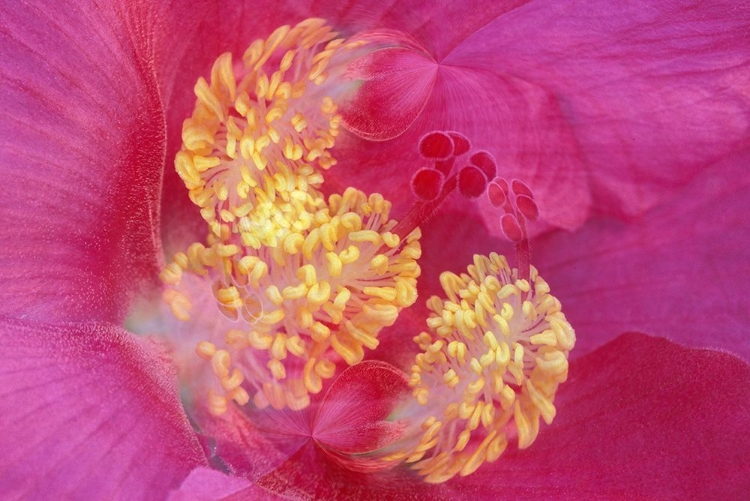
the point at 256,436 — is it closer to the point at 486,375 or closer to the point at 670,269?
the point at 486,375

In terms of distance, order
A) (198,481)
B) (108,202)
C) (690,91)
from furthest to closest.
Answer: (690,91) → (108,202) → (198,481)

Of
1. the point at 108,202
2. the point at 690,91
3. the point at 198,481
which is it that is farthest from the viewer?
the point at 690,91

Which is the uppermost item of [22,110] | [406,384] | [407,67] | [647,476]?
[22,110]

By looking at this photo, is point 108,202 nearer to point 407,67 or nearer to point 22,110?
point 22,110

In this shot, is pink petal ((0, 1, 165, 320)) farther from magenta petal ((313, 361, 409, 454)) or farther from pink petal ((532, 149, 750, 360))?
pink petal ((532, 149, 750, 360))

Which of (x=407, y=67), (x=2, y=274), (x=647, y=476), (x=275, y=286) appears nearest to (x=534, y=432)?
(x=647, y=476)

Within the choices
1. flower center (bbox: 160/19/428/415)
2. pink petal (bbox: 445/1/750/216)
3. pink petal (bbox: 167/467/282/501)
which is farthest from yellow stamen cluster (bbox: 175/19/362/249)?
pink petal (bbox: 167/467/282/501)
